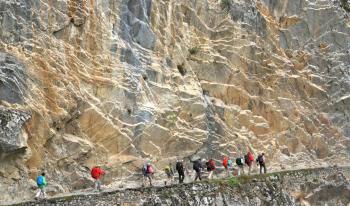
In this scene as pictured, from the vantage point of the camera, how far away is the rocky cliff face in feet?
75.0

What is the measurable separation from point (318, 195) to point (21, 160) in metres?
15.9

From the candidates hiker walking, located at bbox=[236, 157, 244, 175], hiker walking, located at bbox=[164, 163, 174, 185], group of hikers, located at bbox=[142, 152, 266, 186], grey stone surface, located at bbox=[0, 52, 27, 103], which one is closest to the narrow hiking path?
group of hikers, located at bbox=[142, 152, 266, 186]

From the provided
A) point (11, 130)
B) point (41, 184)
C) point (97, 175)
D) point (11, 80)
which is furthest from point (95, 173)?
point (11, 80)

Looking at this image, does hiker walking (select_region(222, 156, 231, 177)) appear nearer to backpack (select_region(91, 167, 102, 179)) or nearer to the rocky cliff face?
the rocky cliff face

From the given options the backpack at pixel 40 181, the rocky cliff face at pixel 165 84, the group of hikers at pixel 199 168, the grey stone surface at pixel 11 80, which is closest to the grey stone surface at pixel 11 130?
the rocky cliff face at pixel 165 84

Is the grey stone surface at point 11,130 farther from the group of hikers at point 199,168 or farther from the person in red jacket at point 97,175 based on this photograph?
the group of hikers at point 199,168

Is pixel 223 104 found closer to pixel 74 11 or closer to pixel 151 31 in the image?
pixel 151 31

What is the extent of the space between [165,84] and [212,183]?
6440mm

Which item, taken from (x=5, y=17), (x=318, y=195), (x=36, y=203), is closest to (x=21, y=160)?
(x=36, y=203)

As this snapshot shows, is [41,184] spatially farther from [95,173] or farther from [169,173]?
[169,173]

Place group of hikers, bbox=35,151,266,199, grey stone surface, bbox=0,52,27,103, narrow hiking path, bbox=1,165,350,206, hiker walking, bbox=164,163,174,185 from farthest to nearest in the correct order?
hiker walking, bbox=164,163,174,185 → grey stone surface, bbox=0,52,27,103 → group of hikers, bbox=35,151,266,199 → narrow hiking path, bbox=1,165,350,206

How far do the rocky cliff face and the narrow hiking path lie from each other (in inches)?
96.0

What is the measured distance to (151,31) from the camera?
28203 millimetres

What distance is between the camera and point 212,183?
952 inches
